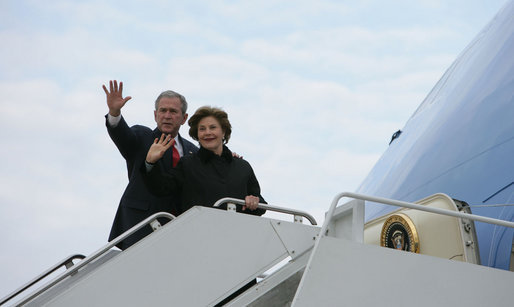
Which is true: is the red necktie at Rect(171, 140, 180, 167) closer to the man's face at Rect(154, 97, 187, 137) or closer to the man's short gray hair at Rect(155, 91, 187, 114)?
the man's face at Rect(154, 97, 187, 137)

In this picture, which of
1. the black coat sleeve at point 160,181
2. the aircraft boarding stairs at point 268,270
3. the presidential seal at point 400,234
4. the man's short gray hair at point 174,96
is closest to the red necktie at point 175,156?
the man's short gray hair at point 174,96

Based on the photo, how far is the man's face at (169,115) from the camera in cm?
665

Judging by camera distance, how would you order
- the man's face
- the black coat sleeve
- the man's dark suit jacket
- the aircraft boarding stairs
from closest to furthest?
the aircraft boarding stairs
the black coat sleeve
the man's dark suit jacket
the man's face

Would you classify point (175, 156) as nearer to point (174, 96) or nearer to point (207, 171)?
point (174, 96)

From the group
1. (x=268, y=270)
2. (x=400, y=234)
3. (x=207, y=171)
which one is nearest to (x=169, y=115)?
(x=207, y=171)

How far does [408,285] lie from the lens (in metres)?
4.89

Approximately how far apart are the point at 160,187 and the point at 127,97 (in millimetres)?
1258

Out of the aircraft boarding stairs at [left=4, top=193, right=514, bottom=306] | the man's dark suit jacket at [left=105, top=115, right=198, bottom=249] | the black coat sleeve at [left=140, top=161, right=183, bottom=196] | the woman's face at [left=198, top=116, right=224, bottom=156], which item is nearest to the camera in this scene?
the aircraft boarding stairs at [left=4, top=193, right=514, bottom=306]

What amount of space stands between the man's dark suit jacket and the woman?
0.38m

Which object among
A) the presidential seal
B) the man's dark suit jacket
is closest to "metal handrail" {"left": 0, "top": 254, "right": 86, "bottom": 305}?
the man's dark suit jacket

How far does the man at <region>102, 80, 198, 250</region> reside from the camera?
6.21 m

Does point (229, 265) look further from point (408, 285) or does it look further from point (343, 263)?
point (408, 285)

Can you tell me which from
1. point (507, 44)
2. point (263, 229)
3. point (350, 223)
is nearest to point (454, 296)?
point (350, 223)

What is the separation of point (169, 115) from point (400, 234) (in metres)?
2.43
